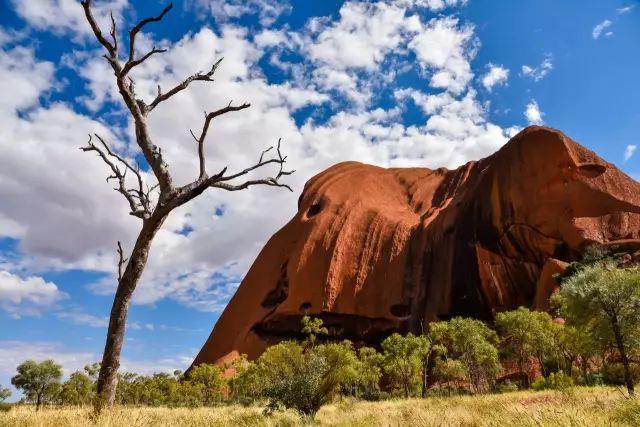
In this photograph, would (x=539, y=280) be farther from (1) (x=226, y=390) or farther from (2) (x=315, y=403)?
(1) (x=226, y=390)

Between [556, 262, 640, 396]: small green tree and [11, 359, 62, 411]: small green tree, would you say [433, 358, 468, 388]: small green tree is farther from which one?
[11, 359, 62, 411]: small green tree

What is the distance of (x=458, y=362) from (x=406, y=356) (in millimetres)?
5794

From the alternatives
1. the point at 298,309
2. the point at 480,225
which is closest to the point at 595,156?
the point at 480,225

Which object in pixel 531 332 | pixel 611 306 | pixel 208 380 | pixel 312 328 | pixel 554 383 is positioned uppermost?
pixel 312 328

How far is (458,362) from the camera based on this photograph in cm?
4316

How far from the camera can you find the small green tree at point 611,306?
20.6 m

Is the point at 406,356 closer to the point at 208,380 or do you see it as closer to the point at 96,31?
the point at 208,380

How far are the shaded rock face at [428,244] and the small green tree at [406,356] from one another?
40.1 feet

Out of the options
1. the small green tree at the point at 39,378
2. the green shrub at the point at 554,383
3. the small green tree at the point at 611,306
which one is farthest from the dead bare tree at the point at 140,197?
the small green tree at the point at 39,378

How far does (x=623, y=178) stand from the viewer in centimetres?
5016

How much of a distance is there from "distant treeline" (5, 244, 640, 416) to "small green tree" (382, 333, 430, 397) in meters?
0.11

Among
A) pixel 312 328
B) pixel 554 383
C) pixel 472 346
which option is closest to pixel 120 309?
pixel 554 383

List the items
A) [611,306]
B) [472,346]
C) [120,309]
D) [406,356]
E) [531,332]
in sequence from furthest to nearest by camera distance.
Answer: [406,356] < [472,346] < [531,332] < [611,306] < [120,309]

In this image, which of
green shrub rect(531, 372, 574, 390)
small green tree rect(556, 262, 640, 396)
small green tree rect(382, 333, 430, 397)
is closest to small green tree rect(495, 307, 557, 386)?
green shrub rect(531, 372, 574, 390)
